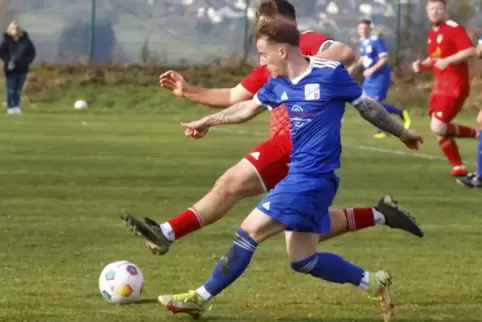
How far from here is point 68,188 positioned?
12.9 m

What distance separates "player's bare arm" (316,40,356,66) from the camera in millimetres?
7246

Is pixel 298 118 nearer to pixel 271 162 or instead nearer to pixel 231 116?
pixel 231 116

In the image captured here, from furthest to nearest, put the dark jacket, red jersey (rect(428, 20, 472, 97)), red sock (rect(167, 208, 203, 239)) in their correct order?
the dark jacket, red jersey (rect(428, 20, 472, 97)), red sock (rect(167, 208, 203, 239))

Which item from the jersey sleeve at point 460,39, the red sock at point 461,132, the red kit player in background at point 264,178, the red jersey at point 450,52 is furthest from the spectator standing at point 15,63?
the red kit player in background at point 264,178

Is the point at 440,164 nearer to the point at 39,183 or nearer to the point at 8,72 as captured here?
the point at 39,183

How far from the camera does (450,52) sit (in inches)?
562

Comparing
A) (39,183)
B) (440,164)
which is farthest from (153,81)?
(39,183)

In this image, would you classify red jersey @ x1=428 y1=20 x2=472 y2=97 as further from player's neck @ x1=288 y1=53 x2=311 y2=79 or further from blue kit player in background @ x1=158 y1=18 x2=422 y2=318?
player's neck @ x1=288 y1=53 x2=311 y2=79

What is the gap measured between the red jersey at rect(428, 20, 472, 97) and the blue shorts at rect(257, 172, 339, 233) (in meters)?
8.27

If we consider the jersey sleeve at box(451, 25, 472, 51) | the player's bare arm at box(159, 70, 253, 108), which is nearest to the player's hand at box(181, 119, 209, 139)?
the player's bare arm at box(159, 70, 253, 108)

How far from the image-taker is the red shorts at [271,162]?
23.5ft

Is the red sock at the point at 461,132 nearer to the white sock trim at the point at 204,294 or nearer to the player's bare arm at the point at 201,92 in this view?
the player's bare arm at the point at 201,92

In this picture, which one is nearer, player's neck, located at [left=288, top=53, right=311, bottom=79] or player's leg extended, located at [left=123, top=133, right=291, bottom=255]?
player's neck, located at [left=288, top=53, right=311, bottom=79]

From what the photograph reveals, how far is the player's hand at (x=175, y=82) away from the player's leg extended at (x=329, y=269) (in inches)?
48.9
